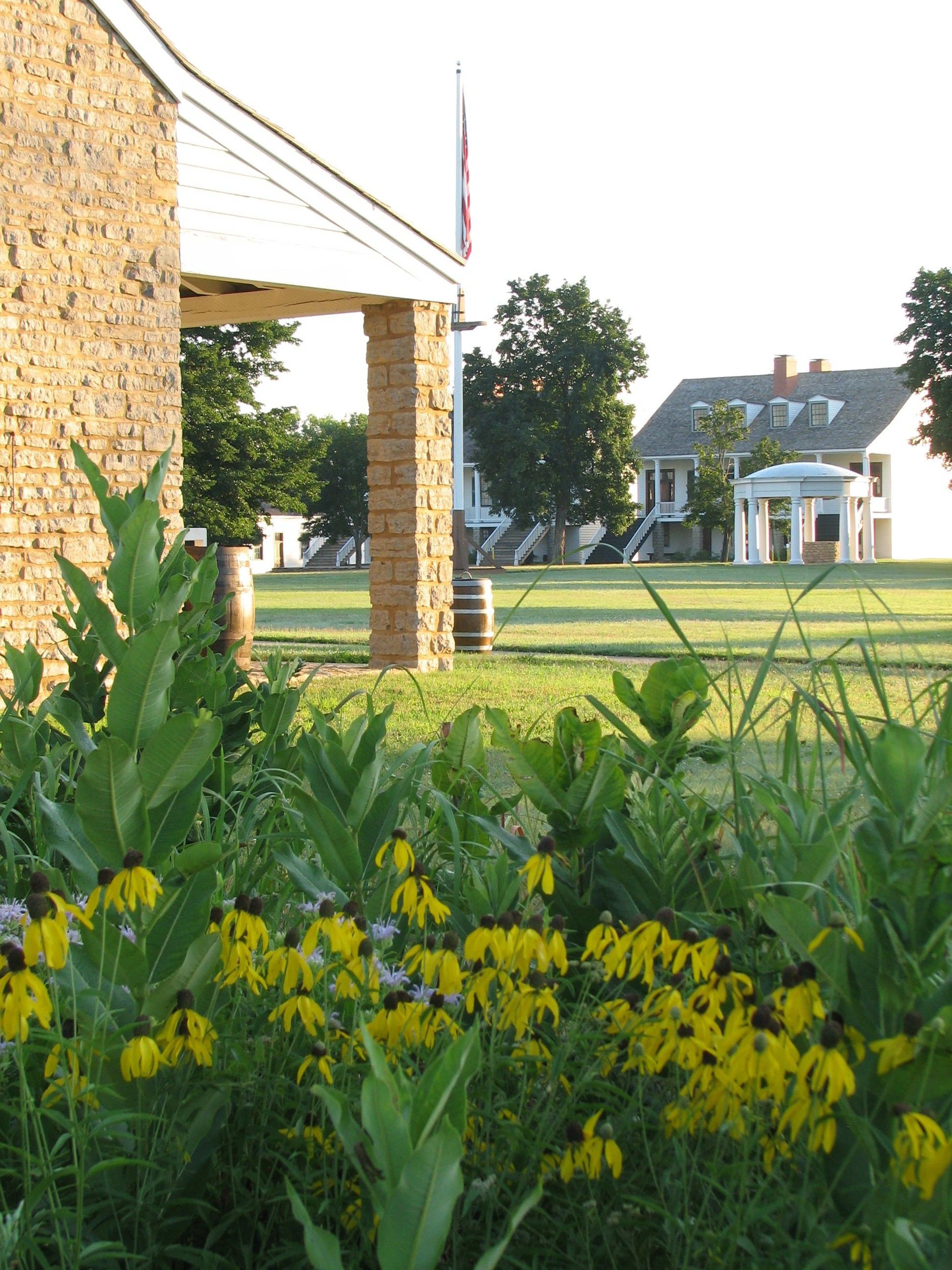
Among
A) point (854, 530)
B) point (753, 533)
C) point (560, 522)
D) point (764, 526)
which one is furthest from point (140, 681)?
point (560, 522)

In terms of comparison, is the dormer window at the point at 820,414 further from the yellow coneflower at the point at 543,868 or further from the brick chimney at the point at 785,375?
the yellow coneflower at the point at 543,868

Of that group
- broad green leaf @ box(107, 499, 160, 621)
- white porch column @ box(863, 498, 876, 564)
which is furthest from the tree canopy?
broad green leaf @ box(107, 499, 160, 621)

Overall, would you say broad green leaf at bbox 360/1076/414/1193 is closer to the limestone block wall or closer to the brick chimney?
the limestone block wall

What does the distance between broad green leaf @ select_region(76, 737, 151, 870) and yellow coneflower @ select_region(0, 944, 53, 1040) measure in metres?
0.21

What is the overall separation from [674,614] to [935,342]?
3130cm

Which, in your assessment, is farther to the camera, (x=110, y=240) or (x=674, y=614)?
(x=674, y=614)

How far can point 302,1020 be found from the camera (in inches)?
59.2

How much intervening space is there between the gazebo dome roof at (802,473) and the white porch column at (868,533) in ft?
10.7

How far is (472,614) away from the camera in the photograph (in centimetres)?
1276

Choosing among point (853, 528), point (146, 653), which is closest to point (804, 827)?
point (146, 653)

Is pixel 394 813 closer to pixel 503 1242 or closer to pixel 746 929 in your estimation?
pixel 746 929

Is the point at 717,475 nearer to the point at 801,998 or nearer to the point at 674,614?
the point at 674,614

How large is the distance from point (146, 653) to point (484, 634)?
1120 cm

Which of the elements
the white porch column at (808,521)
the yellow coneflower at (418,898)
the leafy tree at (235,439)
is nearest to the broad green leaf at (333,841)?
the yellow coneflower at (418,898)
